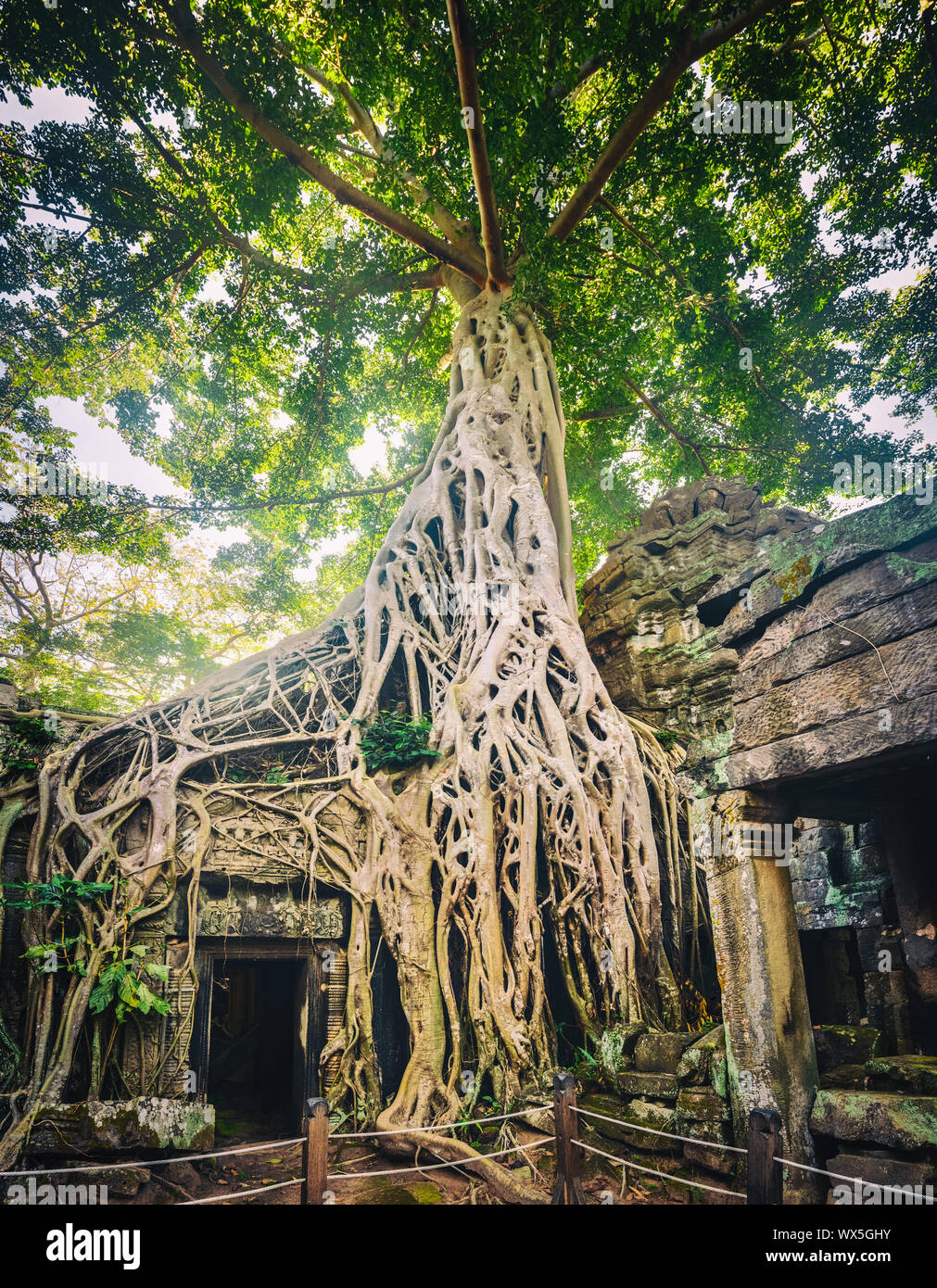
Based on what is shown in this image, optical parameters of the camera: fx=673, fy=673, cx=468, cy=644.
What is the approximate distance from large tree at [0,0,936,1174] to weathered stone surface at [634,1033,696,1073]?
1.39ft

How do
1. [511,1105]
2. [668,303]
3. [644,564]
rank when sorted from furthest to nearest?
[668,303] → [644,564] → [511,1105]

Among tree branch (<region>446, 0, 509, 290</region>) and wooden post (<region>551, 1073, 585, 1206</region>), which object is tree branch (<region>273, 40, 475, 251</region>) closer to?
tree branch (<region>446, 0, 509, 290</region>)

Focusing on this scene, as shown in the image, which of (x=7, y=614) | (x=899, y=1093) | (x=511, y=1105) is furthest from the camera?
(x=7, y=614)

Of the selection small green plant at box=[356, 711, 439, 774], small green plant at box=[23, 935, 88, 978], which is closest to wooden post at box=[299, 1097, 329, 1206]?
small green plant at box=[23, 935, 88, 978]

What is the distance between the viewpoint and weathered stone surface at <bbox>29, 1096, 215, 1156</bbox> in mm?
3227

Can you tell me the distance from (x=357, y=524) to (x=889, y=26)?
814cm

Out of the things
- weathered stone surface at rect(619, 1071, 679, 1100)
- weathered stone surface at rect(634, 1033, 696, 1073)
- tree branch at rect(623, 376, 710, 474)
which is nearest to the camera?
weathered stone surface at rect(619, 1071, 679, 1100)

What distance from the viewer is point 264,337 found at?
7.97 m

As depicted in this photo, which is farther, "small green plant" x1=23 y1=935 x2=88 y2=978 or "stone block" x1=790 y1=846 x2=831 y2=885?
"stone block" x1=790 y1=846 x2=831 y2=885

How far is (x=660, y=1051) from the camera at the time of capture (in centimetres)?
344

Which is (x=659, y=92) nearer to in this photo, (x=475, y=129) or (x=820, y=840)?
(x=475, y=129)

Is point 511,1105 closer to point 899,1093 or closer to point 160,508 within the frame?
point 899,1093
